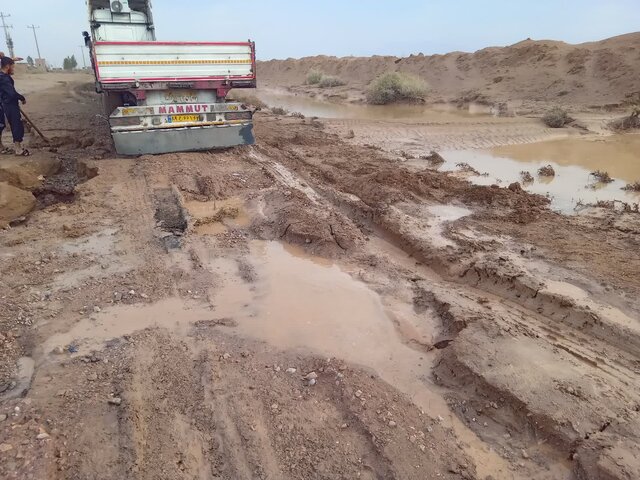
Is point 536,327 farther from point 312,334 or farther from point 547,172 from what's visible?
point 547,172

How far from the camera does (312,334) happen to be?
158 inches

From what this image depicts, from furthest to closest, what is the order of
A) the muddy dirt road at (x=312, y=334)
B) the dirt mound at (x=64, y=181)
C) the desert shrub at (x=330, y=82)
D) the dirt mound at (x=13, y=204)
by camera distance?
1. the desert shrub at (x=330, y=82)
2. the dirt mound at (x=64, y=181)
3. the dirt mound at (x=13, y=204)
4. the muddy dirt road at (x=312, y=334)

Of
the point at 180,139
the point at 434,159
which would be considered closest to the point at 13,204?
the point at 180,139

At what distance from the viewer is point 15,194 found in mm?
6316

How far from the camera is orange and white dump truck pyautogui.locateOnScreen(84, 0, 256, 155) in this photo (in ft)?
25.5

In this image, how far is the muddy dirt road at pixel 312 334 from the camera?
9.06 feet

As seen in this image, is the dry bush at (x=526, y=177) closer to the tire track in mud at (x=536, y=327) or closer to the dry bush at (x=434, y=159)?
the dry bush at (x=434, y=159)

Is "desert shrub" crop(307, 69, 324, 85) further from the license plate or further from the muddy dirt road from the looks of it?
the muddy dirt road

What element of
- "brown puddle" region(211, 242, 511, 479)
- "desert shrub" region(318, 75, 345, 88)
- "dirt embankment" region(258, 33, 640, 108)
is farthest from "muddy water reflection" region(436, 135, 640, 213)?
"desert shrub" region(318, 75, 345, 88)

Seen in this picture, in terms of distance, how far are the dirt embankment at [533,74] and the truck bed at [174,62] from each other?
15400 millimetres

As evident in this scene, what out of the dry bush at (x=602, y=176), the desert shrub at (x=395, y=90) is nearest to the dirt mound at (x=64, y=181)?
the dry bush at (x=602, y=176)

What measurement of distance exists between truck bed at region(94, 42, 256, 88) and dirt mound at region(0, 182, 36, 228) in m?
2.48

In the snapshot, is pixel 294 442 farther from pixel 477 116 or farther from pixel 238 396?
pixel 477 116

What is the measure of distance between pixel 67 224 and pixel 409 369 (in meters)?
4.69
